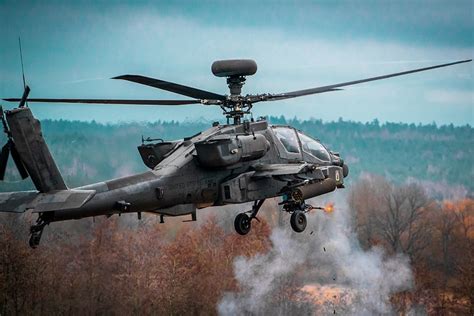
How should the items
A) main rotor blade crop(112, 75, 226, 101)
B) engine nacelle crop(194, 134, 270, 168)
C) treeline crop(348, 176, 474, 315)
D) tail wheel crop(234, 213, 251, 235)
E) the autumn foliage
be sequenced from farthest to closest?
1. treeline crop(348, 176, 474, 315)
2. the autumn foliage
3. tail wheel crop(234, 213, 251, 235)
4. engine nacelle crop(194, 134, 270, 168)
5. main rotor blade crop(112, 75, 226, 101)

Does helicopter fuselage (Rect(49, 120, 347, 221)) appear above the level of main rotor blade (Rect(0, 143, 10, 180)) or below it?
below

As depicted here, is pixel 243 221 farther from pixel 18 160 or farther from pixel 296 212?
pixel 18 160

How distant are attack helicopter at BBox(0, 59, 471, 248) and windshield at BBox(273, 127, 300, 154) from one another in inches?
1.2

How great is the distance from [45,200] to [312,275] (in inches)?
1321

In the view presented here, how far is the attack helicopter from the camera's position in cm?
2391

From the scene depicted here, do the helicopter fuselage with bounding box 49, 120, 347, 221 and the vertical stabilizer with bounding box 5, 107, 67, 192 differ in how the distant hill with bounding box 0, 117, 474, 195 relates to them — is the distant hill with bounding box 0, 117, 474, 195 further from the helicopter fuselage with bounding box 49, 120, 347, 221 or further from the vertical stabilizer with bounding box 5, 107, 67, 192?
the vertical stabilizer with bounding box 5, 107, 67, 192

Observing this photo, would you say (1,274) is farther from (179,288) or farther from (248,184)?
(248,184)

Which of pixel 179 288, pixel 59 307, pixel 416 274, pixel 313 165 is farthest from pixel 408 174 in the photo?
pixel 313 165

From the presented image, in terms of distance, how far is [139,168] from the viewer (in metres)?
52.0

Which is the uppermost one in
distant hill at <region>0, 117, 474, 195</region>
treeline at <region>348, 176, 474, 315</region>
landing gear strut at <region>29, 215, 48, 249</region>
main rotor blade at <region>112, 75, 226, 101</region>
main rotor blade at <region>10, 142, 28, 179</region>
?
main rotor blade at <region>112, 75, 226, 101</region>

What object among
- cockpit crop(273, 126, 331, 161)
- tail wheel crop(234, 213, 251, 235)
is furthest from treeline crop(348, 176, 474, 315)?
tail wheel crop(234, 213, 251, 235)

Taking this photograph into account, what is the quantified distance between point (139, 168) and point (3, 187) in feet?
21.9

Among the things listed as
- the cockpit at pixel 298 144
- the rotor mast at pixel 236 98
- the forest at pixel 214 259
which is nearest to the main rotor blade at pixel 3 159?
the rotor mast at pixel 236 98

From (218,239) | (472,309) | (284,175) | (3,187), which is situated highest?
(284,175)
